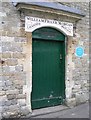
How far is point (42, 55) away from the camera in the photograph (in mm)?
6715

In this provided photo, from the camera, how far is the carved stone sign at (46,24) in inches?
243

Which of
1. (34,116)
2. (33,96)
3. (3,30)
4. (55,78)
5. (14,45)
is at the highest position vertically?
(3,30)

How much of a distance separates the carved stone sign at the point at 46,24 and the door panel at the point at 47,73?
45 cm

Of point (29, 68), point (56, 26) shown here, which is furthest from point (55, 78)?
point (56, 26)

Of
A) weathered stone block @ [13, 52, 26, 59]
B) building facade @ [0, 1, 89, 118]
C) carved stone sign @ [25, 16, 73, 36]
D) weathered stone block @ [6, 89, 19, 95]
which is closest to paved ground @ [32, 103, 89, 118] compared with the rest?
building facade @ [0, 1, 89, 118]

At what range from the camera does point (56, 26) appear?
6758 mm

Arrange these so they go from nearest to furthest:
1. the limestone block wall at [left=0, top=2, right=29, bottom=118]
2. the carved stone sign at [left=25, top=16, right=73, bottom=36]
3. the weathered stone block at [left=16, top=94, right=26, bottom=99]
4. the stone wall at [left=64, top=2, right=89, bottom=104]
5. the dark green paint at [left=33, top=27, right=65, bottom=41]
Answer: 1. the limestone block wall at [left=0, top=2, right=29, bottom=118]
2. the weathered stone block at [left=16, top=94, right=26, bottom=99]
3. the carved stone sign at [left=25, top=16, right=73, bottom=36]
4. the dark green paint at [left=33, top=27, right=65, bottom=41]
5. the stone wall at [left=64, top=2, right=89, bottom=104]

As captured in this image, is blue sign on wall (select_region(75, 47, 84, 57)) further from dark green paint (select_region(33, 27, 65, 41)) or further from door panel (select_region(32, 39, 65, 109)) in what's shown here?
dark green paint (select_region(33, 27, 65, 41))

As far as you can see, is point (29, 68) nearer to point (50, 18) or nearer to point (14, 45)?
point (14, 45)

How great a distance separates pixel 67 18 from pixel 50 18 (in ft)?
2.20

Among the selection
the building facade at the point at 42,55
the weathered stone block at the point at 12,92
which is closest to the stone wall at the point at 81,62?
the building facade at the point at 42,55

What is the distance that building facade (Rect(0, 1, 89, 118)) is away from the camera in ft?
19.4

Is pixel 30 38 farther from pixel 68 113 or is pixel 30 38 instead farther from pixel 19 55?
pixel 68 113

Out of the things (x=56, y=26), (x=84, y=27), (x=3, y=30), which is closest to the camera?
(x=3, y=30)
